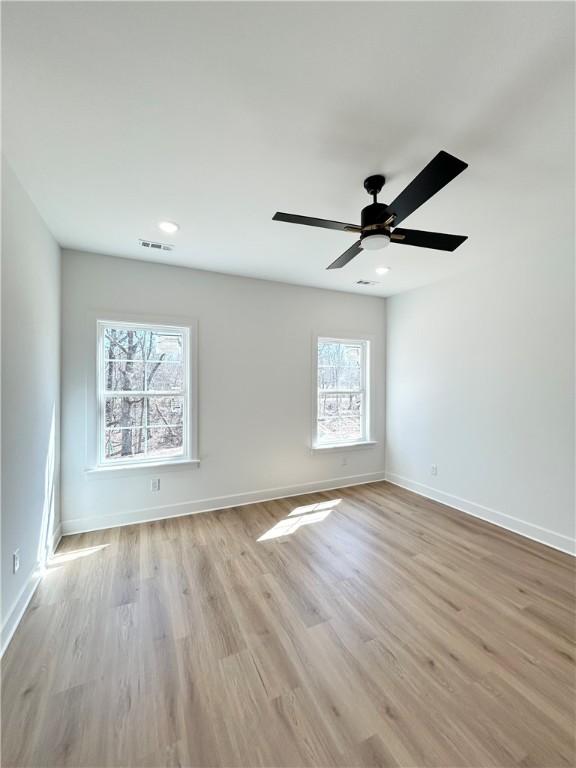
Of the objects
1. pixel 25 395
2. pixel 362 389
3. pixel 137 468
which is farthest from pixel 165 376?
pixel 362 389

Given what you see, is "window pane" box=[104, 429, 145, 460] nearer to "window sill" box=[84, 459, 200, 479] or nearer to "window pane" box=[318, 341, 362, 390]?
"window sill" box=[84, 459, 200, 479]

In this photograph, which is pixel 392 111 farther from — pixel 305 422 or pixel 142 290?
pixel 305 422

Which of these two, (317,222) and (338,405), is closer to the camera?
(317,222)

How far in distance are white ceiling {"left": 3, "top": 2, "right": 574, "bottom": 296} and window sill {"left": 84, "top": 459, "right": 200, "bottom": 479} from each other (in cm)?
224

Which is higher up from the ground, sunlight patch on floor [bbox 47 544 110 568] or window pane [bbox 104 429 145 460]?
window pane [bbox 104 429 145 460]

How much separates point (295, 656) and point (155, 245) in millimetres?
3274

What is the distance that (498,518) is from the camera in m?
3.24

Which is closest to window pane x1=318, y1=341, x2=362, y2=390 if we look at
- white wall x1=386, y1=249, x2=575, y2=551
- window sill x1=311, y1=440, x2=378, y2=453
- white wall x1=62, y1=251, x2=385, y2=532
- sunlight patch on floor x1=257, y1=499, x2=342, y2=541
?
white wall x1=62, y1=251, x2=385, y2=532

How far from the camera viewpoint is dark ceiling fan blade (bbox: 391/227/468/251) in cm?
193

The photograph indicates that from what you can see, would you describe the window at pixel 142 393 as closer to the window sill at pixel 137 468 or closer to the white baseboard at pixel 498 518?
the window sill at pixel 137 468

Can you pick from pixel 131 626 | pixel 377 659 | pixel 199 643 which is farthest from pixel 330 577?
pixel 131 626

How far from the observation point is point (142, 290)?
330 centimetres

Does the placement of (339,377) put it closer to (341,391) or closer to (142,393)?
(341,391)

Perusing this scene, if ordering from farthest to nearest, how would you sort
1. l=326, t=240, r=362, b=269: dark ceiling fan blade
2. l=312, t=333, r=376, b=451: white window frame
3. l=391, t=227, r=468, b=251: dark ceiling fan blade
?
l=312, t=333, r=376, b=451: white window frame → l=326, t=240, r=362, b=269: dark ceiling fan blade → l=391, t=227, r=468, b=251: dark ceiling fan blade
